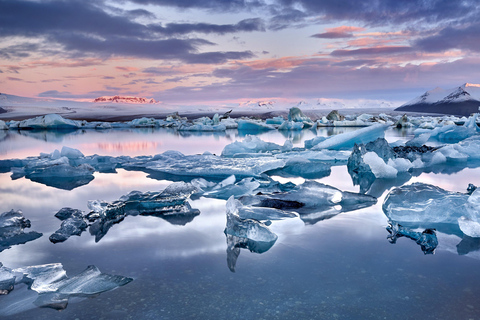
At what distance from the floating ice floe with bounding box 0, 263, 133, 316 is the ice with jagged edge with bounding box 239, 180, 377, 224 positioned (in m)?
1.41

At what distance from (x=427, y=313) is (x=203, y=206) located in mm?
1896

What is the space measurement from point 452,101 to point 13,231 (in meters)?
62.2

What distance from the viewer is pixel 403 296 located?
56.8 inches

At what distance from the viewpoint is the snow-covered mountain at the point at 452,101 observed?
170ft

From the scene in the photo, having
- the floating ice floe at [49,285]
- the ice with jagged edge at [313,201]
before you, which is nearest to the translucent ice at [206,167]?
the ice with jagged edge at [313,201]

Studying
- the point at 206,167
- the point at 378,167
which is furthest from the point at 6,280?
the point at 378,167

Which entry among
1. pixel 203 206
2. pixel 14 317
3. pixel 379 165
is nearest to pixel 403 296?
pixel 14 317

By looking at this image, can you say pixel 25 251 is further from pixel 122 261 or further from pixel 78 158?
pixel 78 158

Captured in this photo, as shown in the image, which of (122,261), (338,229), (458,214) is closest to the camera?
(122,261)

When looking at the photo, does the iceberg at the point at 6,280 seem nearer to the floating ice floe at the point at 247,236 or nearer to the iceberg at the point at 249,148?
the floating ice floe at the point at 247,236

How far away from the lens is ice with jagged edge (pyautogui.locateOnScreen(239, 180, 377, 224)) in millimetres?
2736

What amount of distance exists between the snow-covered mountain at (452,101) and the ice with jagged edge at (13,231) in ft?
188

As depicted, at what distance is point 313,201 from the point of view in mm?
2900

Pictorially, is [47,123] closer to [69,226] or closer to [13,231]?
[13,231]
